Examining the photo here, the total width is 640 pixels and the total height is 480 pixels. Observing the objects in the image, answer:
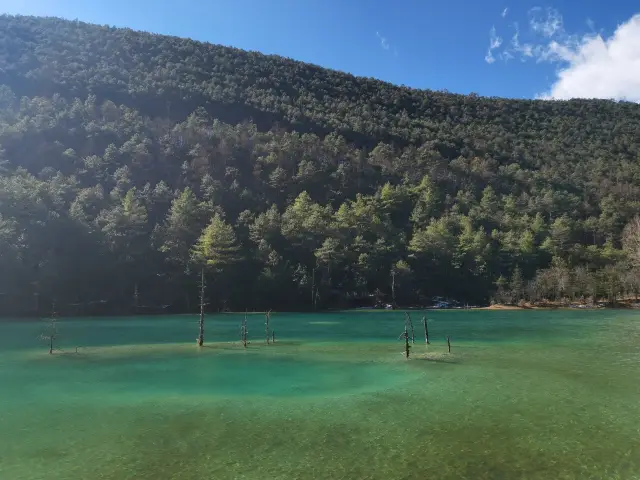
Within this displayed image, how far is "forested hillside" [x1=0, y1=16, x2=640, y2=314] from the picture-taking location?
271 ft

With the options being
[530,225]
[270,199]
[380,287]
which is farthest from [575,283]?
[270,199]

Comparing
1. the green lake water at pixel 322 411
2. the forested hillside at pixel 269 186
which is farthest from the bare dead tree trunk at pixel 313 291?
the green lake water at pixel 322 411

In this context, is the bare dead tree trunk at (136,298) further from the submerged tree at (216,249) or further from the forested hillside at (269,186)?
the submerged tree at (216,249)

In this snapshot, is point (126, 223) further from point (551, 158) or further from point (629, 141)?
point (629, 141)

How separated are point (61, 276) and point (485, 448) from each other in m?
74.8

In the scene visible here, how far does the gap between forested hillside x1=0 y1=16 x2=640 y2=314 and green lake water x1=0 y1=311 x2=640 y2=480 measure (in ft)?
139

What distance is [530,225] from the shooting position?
111750mm

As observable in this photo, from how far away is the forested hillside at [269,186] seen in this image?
8275cm

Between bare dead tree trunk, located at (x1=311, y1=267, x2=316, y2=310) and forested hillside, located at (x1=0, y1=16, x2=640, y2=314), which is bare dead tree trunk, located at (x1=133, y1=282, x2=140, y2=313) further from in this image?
bare dead tree trunk, located at (x1=311, y1=267, x2=316, y2=310)

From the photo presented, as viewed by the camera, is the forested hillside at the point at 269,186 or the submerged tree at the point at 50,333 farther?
the forested hillside at the point at 269,186

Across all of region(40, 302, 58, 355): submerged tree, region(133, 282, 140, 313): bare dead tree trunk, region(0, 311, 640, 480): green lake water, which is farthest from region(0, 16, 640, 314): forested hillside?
region(0, 311, 640, 480): green lake water

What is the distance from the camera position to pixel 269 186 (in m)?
116

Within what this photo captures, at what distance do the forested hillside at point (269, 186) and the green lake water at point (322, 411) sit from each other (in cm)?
4233

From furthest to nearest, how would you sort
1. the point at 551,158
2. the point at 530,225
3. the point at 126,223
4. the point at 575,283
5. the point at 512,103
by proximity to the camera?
the point at 512,103 → the point at 551,158 → the point at 530,225 → the point at 575,283 → the point at 126,223
